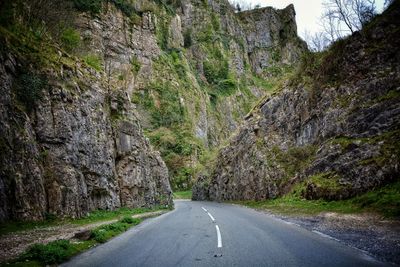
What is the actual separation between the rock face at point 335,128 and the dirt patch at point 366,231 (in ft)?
11.2

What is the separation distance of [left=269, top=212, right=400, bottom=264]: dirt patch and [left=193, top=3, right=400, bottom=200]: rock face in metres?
3.42

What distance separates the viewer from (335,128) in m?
22.6

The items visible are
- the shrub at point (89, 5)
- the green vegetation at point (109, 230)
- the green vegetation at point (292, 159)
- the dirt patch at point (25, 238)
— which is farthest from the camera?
the shrub at point (89, 5)

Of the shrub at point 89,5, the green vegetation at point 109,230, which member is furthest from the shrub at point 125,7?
the green vegetation at point 109,230

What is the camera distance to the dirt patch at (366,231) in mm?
7711

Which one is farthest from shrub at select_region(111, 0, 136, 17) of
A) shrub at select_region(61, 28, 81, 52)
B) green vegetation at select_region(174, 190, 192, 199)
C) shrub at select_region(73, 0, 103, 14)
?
green vegetation at select_region(174, 190, 192, 199)

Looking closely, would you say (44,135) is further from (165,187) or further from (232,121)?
(232,121)

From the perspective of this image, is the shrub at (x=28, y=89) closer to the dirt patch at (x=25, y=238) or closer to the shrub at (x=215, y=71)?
the dirt patch at (x=25, y=238)

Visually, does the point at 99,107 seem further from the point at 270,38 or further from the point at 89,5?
the point at 270,38

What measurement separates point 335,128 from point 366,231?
1334cm

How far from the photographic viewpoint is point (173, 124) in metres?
64.0

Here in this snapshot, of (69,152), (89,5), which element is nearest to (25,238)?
(69,152)

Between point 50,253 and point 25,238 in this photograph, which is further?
point 25,238

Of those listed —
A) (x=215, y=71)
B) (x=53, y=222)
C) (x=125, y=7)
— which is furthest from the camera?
(x=215, y=71)
